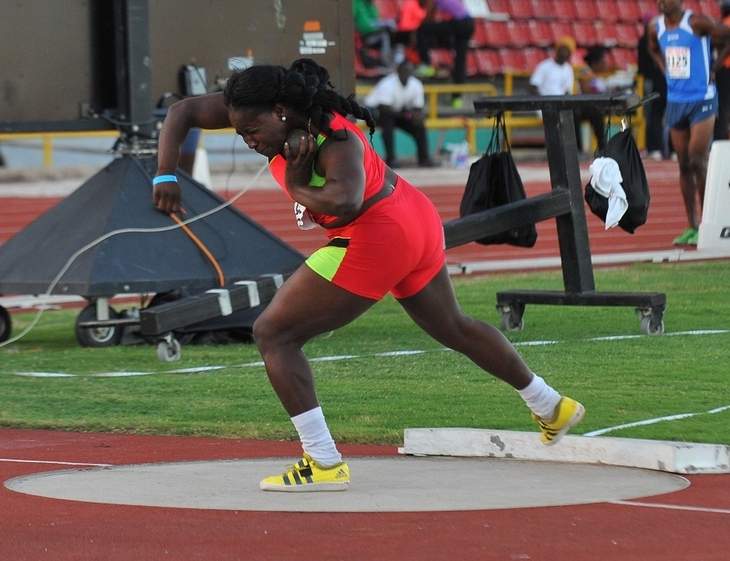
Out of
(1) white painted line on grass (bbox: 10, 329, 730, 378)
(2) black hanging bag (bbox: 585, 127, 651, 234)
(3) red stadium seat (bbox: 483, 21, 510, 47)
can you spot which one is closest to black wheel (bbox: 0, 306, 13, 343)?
(1) white painted line on grass (bbox: 10, 329, 730, 378)

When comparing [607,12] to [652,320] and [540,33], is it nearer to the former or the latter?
[540,33]

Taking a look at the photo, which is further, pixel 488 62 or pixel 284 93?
pixel 488 62

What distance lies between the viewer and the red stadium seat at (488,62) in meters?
32.6

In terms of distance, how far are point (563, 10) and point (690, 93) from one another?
19488mm

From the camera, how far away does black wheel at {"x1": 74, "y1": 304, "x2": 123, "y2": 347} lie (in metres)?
11.9

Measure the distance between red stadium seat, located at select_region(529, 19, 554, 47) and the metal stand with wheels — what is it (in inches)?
907

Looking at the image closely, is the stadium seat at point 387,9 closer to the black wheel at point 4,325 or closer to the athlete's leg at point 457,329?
the black wheel at point 4,325

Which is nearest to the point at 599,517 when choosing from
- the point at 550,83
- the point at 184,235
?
the point at 184,235

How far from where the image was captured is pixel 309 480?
6684mm

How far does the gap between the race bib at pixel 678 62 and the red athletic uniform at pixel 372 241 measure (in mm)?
9771

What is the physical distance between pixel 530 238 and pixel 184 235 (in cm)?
233

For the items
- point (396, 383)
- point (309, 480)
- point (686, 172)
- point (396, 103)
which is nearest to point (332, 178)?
point (309, 480)

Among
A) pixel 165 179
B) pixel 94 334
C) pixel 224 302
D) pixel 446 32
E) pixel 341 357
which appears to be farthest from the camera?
pixel 446 32

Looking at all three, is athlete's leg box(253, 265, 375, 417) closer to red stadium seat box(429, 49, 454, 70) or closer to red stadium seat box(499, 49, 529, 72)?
red stadium seat box(429, 49, 454, 70)
